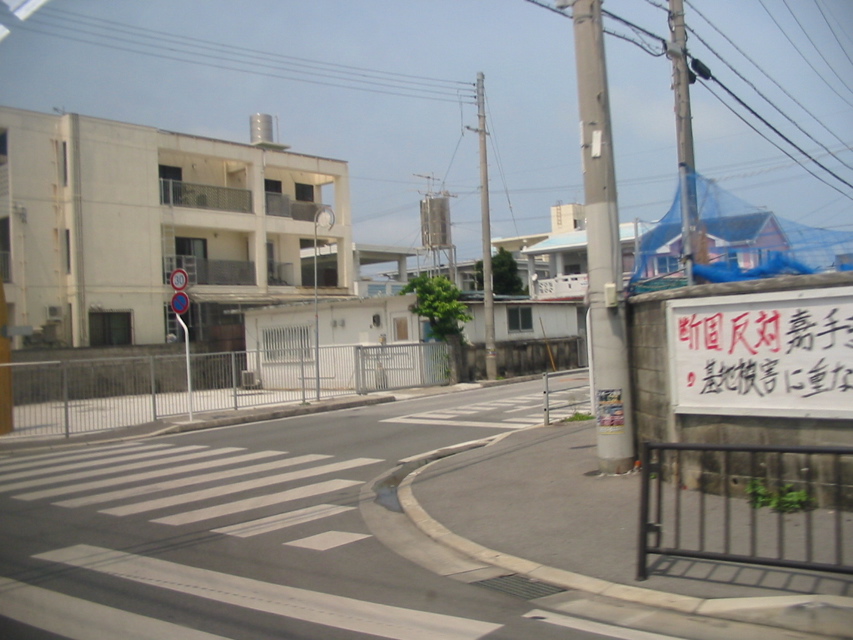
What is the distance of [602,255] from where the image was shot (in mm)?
9367

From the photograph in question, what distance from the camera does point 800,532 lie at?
6.39 meters

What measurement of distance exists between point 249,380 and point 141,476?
13.2 metres

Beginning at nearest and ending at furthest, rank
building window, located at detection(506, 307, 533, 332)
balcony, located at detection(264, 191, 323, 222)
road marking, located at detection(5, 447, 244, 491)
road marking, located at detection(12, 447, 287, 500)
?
road marking, located at detection(12, 447, 287, 500) < road marking, located at detection(5, 447, 244, 491) < building window, located at detection(506, 307, 533, 332) < balcony, located at detection(264, 191, 323, 222)

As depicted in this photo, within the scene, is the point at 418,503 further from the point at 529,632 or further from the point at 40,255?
the point at 40,255

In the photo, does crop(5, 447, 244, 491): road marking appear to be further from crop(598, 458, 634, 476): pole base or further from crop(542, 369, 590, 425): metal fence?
crop(598, 458, 634, 476): pole base

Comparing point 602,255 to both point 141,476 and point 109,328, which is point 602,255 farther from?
point 109,328

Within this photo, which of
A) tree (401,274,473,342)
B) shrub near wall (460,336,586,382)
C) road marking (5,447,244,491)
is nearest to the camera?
road marking (5,447,244,491)

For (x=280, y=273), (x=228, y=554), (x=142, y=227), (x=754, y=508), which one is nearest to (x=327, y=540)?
(x=228, y=554)

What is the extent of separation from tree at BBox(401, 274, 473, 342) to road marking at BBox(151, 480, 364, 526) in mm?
17417

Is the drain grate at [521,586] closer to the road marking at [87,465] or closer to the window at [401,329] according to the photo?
the road marking at [87,465]

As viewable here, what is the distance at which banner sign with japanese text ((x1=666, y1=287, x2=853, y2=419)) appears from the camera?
7055 millimetres

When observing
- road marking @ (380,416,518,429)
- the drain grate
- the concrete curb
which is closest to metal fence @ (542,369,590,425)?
road marking @ (380,416,518,429)

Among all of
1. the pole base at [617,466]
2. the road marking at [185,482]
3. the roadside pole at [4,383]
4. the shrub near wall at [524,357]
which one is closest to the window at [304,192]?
the shrub near wall at [524,357]

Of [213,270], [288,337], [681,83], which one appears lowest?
[288,337]
